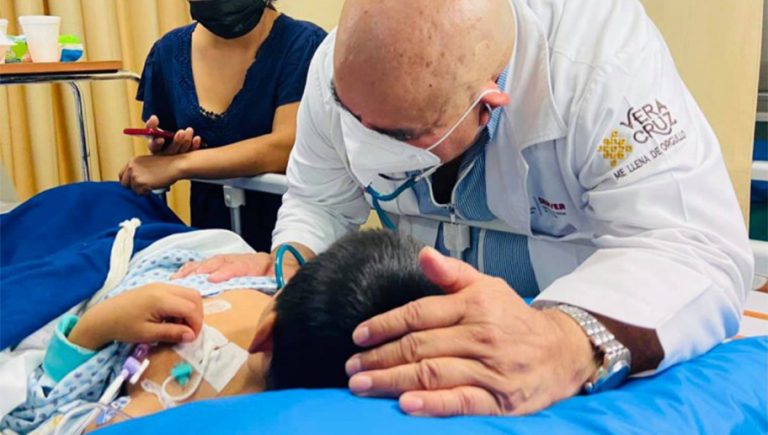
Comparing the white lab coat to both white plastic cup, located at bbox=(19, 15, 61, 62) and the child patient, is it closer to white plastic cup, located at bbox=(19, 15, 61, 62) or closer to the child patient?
the child patient

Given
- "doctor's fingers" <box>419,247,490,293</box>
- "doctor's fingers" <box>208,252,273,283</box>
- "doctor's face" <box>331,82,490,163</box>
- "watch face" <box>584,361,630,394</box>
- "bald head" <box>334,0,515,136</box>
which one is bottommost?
"doctor's fingers" <box>208,252,273,283</box>

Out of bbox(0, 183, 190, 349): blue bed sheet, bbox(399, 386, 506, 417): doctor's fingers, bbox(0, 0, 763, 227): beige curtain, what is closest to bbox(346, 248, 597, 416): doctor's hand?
bbox(399, 386, 506, 417): doctor's fingers

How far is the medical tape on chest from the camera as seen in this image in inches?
35.9

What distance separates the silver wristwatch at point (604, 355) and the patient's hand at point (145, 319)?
48 cm

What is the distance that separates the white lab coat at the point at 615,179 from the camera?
2.96 feet

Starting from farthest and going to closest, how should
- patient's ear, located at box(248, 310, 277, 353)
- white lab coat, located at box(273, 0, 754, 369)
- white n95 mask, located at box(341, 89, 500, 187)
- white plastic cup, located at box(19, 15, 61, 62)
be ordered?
white plastic cup, located at box(19, 15, 61, 62) < white n95 mask, located at box(341, 89, 500, 187) < white lab coat, located at box(273, 0, 754, 369) < patient's ear, located at box(248, 310, 277, 353)

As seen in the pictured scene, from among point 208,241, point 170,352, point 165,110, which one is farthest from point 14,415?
point 165,110

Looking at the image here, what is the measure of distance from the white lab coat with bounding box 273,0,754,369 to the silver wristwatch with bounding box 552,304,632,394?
0.02m

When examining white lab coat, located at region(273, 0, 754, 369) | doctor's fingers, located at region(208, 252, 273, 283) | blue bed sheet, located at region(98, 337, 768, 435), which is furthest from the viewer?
doctor's fingers, located at region(208, 252, 273, 283)

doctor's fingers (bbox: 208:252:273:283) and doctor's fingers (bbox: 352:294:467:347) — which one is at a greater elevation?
doctor's fingers (bbox: 352:294:467:347)

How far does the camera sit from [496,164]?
1183 millimetres

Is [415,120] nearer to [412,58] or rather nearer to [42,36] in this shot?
[412,58]

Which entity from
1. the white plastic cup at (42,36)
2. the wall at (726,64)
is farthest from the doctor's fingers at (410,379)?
the white plastic cup at (42,36)

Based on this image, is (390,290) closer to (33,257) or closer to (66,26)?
(33,257)
